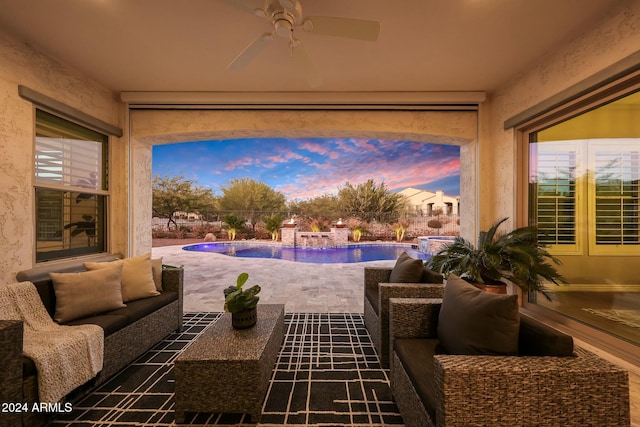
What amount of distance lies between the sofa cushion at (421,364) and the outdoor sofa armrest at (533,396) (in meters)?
0.11

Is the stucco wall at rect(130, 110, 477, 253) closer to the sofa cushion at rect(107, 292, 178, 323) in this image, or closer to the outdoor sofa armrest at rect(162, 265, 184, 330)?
the outdoor sofa armrest at rect(162, 265, 184, 330)

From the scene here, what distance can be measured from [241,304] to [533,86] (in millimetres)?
3773

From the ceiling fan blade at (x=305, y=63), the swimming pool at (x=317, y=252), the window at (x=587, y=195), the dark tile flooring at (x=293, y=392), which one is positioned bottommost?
the swimming pool at (x=317, y=252)

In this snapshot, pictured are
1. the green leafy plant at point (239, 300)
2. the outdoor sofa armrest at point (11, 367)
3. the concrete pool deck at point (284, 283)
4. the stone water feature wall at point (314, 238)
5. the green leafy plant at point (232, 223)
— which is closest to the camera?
the outdoor sofa armrest at point (11, 367)

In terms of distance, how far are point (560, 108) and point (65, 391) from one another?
4613 mm

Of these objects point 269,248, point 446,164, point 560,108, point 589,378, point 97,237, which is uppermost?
point 446,164

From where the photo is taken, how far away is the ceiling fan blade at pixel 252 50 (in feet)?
6.04

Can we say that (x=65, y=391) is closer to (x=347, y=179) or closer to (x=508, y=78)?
(x=508, y=78)

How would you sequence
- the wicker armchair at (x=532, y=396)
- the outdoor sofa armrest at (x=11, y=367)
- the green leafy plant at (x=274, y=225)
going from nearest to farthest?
the wicker armchair at (x=532, y=396) → the outdoor sofa armrest at (x=11, y=367) → the green leafy plant at (x=274, y=225)

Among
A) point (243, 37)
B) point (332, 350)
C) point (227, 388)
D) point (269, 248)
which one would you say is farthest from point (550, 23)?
point (269, 248)

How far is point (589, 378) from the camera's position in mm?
921

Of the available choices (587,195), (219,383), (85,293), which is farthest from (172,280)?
(587,195)

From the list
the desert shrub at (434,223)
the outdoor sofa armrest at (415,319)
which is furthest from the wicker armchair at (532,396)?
the desert shrub at (434,223)

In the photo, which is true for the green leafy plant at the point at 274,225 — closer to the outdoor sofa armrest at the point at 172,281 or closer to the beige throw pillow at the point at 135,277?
the outdoor sofa armrest at the point at 172,281
